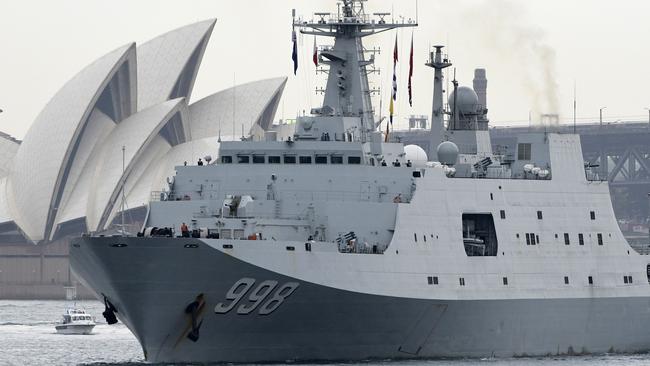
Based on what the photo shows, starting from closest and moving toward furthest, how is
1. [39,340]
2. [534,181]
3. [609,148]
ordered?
[534,181]
[39,340]
[609,148]

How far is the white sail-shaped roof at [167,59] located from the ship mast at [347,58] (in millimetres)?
57665

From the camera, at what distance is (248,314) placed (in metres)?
40.6

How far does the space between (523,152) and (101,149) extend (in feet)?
188

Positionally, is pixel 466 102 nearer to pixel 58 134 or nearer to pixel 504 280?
pixel 504 280

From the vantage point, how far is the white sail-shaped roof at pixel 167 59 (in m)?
105

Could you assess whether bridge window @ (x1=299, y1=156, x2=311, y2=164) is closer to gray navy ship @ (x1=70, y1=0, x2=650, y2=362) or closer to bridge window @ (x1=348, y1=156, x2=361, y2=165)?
gray navy ship @ (x1=70, y1=0, x2=650, y2=362)

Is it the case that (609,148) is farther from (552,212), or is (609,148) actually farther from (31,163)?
(552,212)

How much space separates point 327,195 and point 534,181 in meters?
7.36

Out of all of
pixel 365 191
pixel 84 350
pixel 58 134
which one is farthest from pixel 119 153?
pixel 365 191

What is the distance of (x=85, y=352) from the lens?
2078 inches

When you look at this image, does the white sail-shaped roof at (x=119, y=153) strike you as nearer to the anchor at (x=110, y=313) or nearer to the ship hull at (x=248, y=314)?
the ship hull at (x=248, y=314)

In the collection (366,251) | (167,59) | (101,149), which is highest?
(167,59)

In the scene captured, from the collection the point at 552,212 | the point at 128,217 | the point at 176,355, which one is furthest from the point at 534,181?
the point at 128,217

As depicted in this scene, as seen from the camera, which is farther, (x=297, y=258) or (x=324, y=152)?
(x=324, y=152)
